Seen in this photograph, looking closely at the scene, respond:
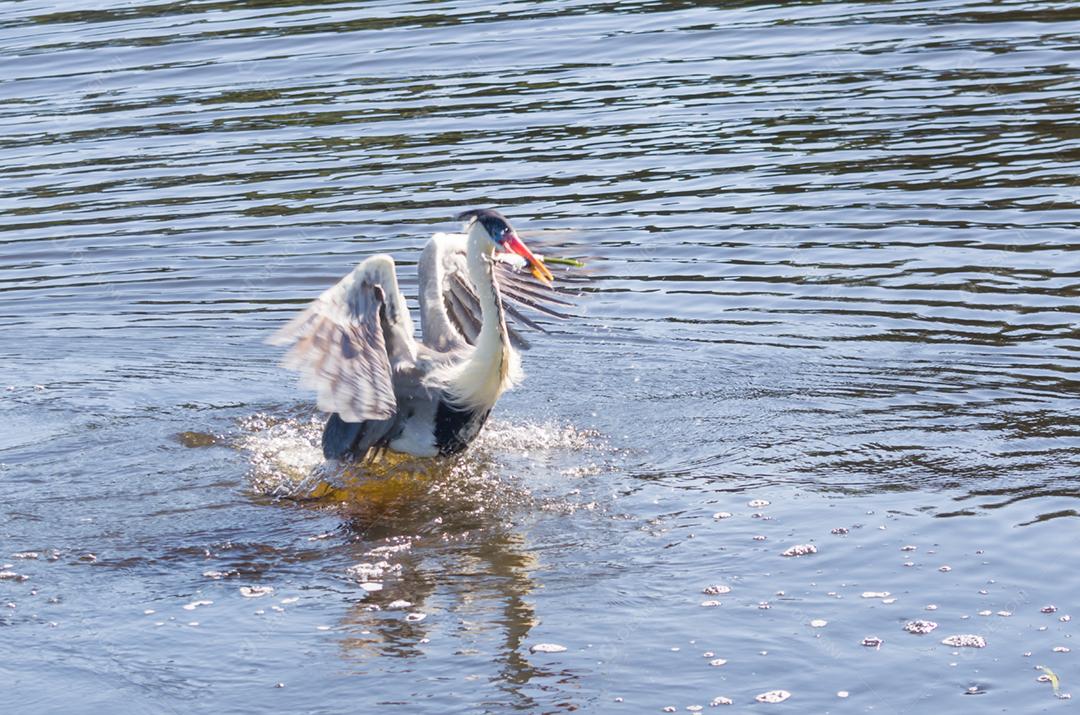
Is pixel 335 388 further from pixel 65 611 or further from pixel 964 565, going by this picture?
pixel 964 565

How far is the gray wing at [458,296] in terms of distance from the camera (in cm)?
870

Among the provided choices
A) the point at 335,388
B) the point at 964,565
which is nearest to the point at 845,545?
the point at 964,565

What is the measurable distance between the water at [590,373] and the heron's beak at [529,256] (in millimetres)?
959

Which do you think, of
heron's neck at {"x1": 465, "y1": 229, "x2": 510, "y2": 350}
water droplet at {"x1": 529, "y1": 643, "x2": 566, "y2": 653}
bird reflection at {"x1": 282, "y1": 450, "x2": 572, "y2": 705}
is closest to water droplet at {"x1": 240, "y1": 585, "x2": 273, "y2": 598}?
bird reflection at {"x1": 282, "y1": 450, "x2": 572, "y2": 705}

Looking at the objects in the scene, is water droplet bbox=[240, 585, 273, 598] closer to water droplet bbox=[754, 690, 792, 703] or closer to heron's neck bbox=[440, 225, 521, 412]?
heron's neck bbox=[440, 225, 521, 412]

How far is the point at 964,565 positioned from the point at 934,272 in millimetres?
3718

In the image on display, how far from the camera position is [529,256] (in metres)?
7.72

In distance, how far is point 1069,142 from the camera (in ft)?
38.5

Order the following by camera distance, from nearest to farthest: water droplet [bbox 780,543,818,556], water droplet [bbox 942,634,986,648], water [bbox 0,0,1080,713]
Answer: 1. water droplet [bbox 942,634,986,648]
2. water [bbox 0,0,1080,713]
3. water droplet [bbox 780,543,818,556]

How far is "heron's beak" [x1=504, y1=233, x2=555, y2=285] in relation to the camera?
7.73 metres

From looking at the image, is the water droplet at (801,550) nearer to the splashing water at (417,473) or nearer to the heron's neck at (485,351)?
the splashing water at (417,473)

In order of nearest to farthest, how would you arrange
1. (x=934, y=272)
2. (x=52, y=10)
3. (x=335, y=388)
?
(x=335, y=388)
(x=934, y=272)
(x=52, y=10)

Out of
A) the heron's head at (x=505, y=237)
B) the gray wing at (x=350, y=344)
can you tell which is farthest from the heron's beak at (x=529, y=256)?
the gray wing at (x=350, y=344)

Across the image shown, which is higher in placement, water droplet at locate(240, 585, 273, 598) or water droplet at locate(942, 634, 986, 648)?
water droplet at locate(240, 585, 273, 598)
